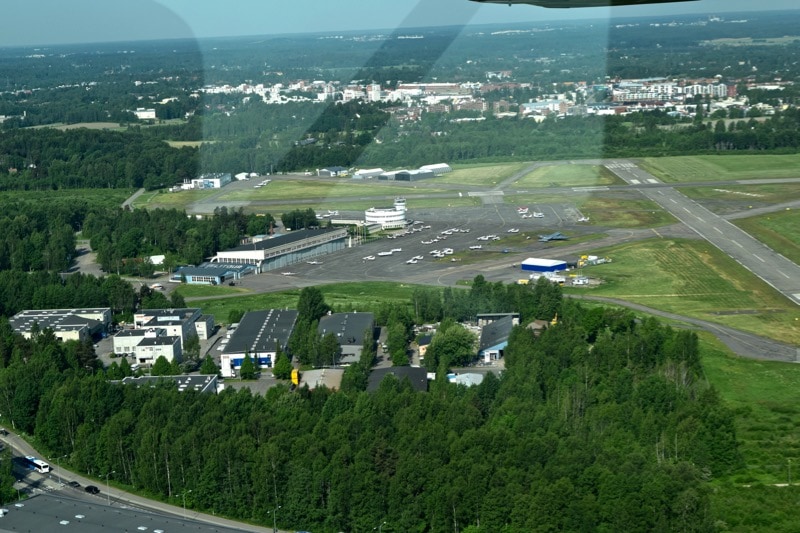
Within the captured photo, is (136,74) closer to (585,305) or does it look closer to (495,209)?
(495,209)

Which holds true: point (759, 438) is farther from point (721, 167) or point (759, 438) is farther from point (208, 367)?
point (721, 167)

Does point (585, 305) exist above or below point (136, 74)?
below

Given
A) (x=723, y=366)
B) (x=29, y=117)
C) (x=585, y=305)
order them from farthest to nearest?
1. (x=29, y=117)
2. (x=585, y=305)
3. (x=723, y=366)

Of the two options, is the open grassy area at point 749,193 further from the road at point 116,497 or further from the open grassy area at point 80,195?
the road at point 116,497

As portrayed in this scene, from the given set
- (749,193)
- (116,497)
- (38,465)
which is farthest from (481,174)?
(116,497)

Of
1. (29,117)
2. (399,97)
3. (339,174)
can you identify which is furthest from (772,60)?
Answer: (399,97)

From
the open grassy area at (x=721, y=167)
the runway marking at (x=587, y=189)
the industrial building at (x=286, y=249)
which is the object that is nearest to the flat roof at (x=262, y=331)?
the industrial building at (x=286, y=249)

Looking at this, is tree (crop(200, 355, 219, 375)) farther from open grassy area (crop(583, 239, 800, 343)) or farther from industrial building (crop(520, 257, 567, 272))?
industrial building (crop(520, 257, 567, 272))

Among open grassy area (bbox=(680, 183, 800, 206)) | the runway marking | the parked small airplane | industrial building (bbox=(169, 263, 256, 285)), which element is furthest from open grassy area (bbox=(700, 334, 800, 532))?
open grassy area (bbox=(680, 183, 800, 206))
